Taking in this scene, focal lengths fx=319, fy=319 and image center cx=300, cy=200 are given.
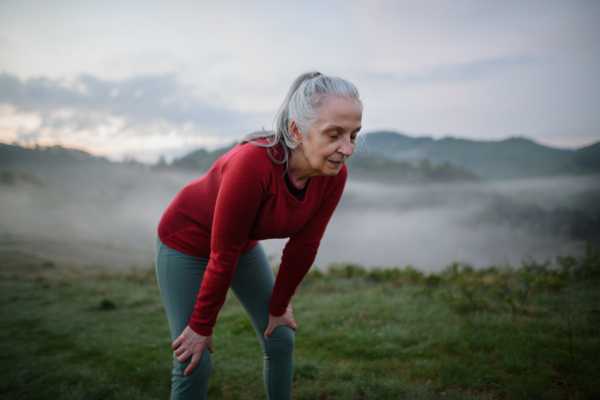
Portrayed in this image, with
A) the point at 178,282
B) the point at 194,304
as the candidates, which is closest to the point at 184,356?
the point at 194,304

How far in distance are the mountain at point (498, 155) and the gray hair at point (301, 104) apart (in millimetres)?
24968

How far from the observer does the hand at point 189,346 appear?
1.53m

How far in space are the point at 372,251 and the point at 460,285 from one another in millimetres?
74072

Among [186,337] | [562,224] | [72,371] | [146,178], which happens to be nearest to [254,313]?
[186,337]

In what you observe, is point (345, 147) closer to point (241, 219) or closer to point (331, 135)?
point (331, 135)

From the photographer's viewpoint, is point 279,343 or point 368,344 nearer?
point 279,343

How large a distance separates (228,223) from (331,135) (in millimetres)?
633

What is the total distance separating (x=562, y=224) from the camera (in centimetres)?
3328

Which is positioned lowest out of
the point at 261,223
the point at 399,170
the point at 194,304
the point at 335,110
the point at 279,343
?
the point at 279,343

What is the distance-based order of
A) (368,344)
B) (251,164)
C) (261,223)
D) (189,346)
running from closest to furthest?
(251,164)
(189,346)
(261,223)
(368,344)

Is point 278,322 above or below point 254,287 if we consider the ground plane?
below

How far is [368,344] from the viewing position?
3.32m

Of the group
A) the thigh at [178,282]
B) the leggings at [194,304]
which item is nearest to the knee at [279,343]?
the leggings at [194,304]

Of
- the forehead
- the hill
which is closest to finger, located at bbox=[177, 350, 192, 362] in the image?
the forehead
